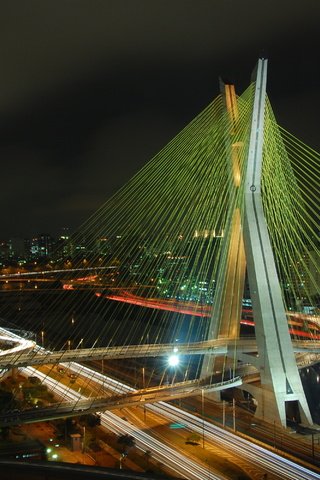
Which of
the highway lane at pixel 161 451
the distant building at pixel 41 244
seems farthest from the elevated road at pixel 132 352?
the distant building at pixel 41 244

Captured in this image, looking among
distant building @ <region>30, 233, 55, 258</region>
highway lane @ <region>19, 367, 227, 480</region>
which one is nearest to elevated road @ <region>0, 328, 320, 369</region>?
highway lane @ <region>19, 367, 227, 480</region>

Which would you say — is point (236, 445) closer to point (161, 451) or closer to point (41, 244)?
point (161, 451)

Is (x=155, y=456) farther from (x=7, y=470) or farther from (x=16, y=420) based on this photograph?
(x=7, y=470)

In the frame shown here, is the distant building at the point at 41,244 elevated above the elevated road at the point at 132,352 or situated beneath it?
elevated above

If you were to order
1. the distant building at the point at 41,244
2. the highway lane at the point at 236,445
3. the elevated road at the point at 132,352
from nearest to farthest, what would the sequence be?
the highway lane at the point at 236,445 < the elevated road at the point at 132,352 < the distant building at the point at 41,244

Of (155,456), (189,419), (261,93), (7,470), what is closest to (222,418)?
(189,419)

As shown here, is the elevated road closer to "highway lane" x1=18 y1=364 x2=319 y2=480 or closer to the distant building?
"highway lane" x1=18 y1=364 x2=319 y2=480

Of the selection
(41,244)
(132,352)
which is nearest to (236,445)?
(132,352)

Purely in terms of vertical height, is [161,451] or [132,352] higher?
[132,352]

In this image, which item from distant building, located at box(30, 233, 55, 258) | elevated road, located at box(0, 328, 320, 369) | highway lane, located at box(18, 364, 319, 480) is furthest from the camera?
distant building, located at box(30, 233, 55, 258)

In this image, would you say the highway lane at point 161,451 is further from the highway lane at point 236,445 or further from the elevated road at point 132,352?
the elevated road at point 132,352

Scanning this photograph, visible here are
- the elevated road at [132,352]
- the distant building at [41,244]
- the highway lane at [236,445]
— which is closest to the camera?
the highway lane at [236,445]

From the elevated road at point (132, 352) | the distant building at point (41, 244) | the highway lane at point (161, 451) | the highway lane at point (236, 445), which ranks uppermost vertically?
the distant building at point (41, 244)
